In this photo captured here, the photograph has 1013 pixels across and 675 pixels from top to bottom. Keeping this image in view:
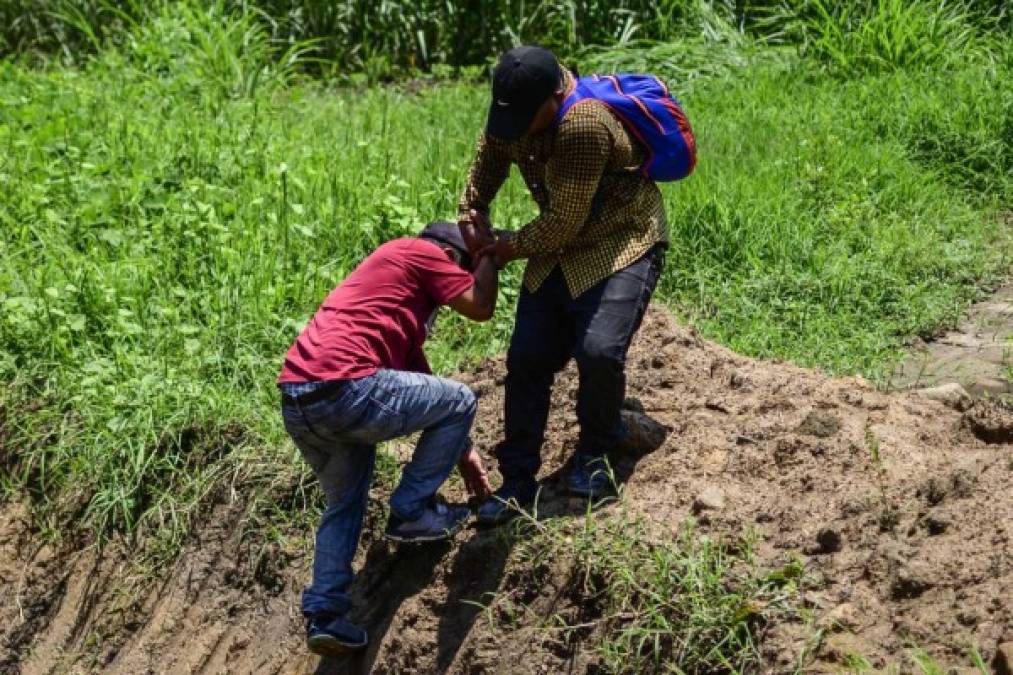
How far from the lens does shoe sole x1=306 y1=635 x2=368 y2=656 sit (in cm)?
494

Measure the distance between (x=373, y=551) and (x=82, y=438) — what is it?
1432 millimetres

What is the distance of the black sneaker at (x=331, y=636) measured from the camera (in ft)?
16.2

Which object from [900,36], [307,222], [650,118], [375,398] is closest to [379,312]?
[375,398]

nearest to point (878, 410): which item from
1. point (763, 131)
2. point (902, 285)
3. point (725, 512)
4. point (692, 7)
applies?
point (725, 512)

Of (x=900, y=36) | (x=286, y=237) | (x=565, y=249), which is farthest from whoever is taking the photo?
(x=900, y=36)

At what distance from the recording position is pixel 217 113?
Answer: 29.5 ft

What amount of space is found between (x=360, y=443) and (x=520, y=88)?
3.88ft

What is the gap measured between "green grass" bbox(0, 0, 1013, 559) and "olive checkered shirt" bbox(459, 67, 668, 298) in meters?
1.36

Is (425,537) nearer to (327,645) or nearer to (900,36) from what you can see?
(327,645)

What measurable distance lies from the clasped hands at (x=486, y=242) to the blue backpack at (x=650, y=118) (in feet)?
1.55

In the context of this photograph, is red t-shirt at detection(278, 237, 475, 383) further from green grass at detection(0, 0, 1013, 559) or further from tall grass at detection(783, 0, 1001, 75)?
tall grass at detection(783, 0, 1001, 75)

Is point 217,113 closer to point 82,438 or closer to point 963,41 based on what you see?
point 82,438

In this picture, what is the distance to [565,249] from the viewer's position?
5.00m

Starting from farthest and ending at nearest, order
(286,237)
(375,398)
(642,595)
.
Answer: (286,237)
(375,398)
(642,595)
